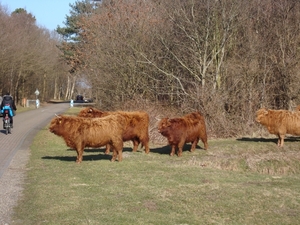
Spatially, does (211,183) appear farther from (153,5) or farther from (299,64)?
(153,5)

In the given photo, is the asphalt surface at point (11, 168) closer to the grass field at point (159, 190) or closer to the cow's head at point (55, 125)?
the grass field at point (159, 190)

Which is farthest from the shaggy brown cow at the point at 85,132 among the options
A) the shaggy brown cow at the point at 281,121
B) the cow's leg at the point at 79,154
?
the shaggy brown cow at the point at 281,121

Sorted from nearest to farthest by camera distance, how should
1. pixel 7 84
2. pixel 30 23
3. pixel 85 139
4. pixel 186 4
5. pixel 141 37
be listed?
pixel 85 139 → pixel 186 4 → pixel 141 37 → pixel 7 84 → pixel 30 23

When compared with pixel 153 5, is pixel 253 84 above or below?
below

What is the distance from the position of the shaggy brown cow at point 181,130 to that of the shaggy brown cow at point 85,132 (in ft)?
7.30

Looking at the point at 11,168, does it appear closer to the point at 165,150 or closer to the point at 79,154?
the point at 79,154

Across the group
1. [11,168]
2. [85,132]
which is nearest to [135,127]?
Result: [85,132]

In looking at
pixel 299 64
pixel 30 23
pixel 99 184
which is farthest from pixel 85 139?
pixel 30 23

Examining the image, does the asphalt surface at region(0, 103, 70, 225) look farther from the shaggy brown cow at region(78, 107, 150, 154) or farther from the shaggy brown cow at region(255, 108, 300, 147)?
the shaggy brown cow at region(255, 108, 300, 147)

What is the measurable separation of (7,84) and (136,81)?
111ft

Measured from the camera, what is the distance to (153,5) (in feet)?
94.1

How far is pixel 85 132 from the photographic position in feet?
44.5

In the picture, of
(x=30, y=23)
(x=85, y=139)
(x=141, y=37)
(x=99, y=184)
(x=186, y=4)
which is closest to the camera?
(x=99, y=184)

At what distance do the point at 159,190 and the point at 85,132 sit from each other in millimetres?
4518
